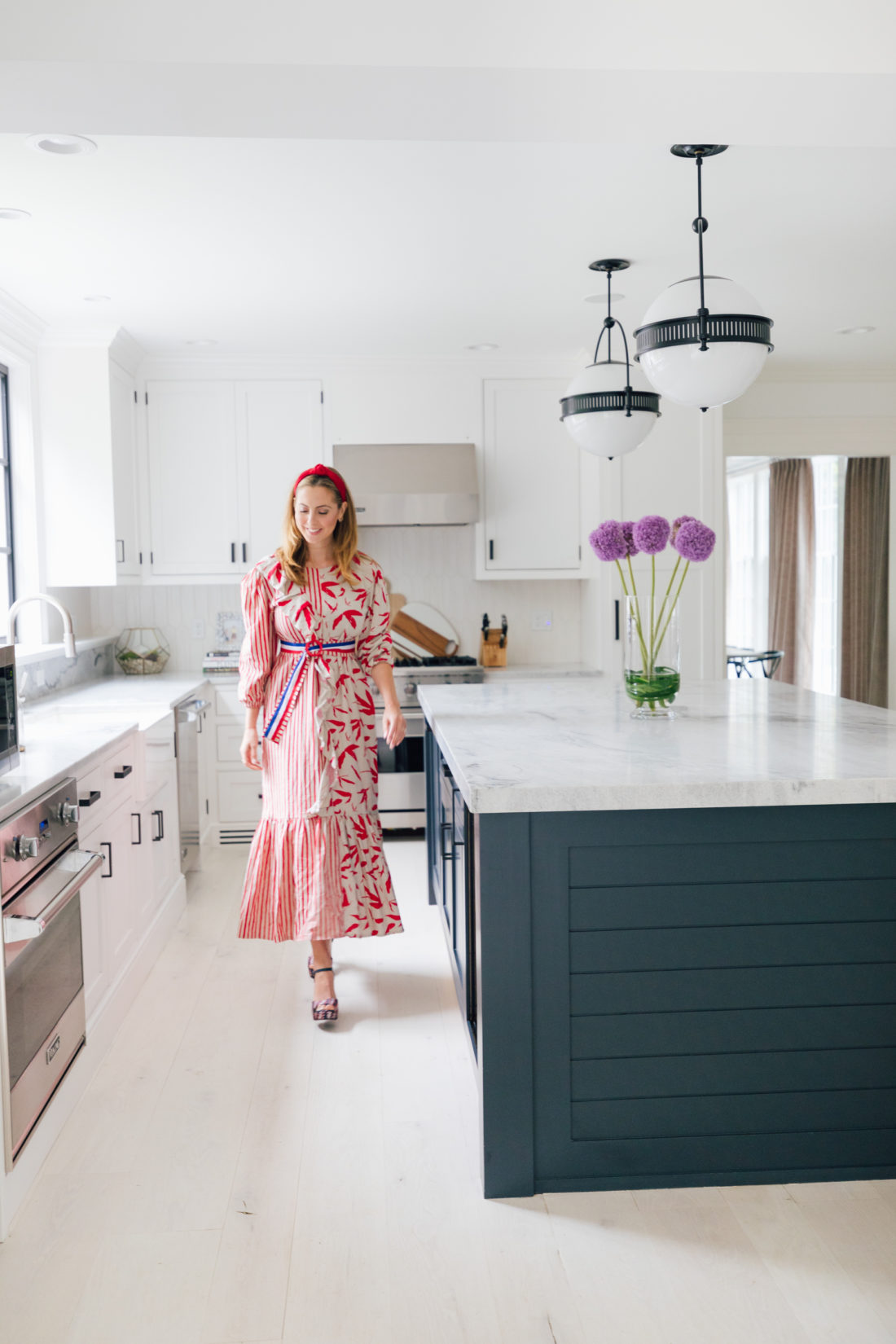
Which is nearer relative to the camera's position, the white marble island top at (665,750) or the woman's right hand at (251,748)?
the white marble island top at (665,750)

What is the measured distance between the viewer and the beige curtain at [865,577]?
23.7 ft

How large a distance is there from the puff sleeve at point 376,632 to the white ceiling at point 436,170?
1.11 m

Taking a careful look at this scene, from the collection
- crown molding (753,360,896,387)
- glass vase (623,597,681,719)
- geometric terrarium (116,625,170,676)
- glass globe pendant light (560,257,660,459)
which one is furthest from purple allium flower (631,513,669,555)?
crown molding (753,360,896,387)

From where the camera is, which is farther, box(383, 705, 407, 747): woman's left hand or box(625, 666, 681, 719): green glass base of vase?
box(383, 705, 407, 747): woman's left hand

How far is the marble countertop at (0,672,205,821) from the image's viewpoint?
2268mm

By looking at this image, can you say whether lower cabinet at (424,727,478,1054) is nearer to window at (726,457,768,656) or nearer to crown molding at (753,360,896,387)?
crown molding at (753,360,896,387)

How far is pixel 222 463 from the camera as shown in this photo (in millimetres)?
5027

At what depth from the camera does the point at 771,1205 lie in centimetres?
201

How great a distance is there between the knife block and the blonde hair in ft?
8.07

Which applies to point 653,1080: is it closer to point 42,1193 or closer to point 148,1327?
point 148,1327

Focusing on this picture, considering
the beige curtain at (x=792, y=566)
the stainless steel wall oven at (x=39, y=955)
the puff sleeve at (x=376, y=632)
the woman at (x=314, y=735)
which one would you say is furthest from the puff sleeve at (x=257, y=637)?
the beige curtain at (x=792, y=566)

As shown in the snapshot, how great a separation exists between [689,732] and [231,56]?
1.70 m

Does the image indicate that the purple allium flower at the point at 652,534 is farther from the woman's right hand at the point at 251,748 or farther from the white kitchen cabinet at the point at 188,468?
the white kitchen cabinet at the point at 188,468

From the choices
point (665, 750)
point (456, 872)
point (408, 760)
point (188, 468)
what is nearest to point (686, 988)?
point (665, 750)
